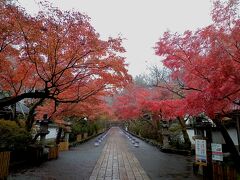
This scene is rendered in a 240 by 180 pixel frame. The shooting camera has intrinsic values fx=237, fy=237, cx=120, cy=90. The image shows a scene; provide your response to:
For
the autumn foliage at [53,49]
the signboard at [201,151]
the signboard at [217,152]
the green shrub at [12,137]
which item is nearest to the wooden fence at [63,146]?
the green shrub at [12,137]

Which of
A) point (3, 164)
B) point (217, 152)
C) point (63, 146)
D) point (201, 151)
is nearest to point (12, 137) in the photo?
point (3, 164)

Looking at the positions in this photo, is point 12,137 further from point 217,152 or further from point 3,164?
point 217,152

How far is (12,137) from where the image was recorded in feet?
41.1

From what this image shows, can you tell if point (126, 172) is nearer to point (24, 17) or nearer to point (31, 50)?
point (31, 50)

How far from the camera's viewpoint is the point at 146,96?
23.7m

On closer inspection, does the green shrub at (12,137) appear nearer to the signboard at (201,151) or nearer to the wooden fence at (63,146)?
the wooden fence at (63,146)

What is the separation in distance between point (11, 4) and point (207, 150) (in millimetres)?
9633

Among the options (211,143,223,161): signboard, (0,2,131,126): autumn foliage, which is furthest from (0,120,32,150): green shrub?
(211,143,223,161): signboard

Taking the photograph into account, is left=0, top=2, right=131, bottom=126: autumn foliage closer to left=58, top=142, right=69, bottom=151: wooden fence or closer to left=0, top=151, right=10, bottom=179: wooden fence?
left=0, top=151, right=10, bottom=179: wooden fence

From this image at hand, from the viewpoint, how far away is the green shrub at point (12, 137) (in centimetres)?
1228

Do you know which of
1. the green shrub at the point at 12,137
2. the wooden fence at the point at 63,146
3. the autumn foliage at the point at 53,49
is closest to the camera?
the autumn foliage at the point at 53,49

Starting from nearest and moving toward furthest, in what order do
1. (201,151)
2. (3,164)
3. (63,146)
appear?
(3,164) → (201,151) → (63,146)

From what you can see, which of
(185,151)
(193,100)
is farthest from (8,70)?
(185,151)

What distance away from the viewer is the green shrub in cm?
1228
